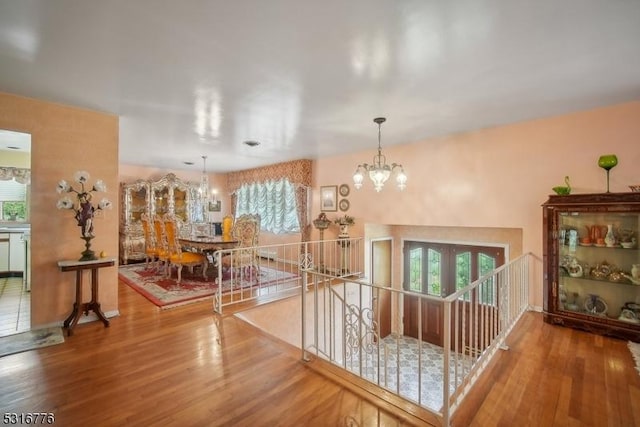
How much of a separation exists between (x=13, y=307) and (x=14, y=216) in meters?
2.69

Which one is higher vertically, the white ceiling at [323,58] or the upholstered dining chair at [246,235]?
the white ceiling at [323,58]

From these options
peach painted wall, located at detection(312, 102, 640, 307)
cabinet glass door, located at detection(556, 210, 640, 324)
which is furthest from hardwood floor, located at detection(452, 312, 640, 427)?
peach painted wall, located at detection(312, 102, 640, 307)

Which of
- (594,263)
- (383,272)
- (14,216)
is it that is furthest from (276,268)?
(14,216)

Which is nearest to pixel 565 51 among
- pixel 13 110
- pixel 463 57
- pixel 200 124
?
pixel 463 57

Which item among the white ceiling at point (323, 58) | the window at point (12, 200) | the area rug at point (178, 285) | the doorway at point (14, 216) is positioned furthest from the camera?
the window at point (12, 200)

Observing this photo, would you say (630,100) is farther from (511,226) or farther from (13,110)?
(13,110)

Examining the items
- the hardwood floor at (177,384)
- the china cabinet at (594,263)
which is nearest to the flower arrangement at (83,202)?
the hardwood floor at (177,384)

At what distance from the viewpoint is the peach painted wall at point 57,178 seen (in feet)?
9.63

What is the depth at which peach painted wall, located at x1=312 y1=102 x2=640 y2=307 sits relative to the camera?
3.11 meters

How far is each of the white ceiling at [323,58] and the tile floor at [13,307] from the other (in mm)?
2494

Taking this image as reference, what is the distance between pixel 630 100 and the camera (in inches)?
117

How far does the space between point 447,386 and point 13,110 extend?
15.0ft

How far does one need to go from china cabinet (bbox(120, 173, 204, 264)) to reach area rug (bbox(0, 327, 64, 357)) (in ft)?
10.2

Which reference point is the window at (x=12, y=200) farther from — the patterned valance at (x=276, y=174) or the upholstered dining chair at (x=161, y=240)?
the patterned valance at (x=276, y=174)
